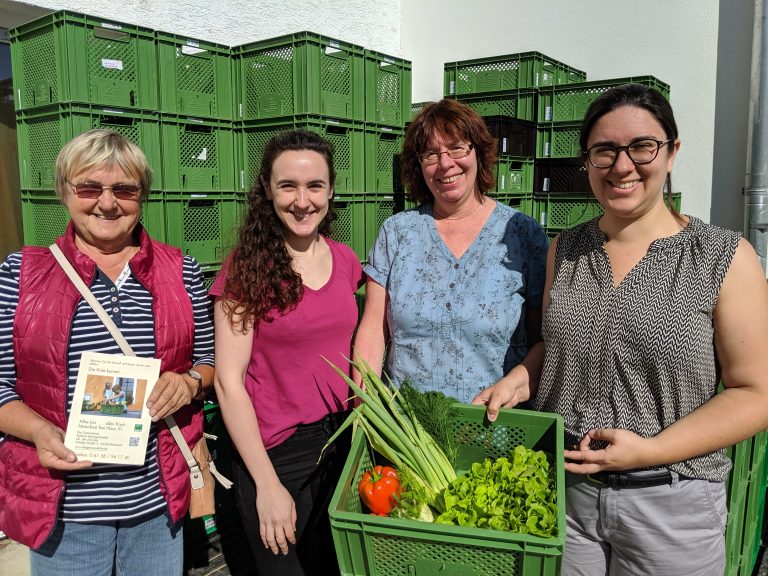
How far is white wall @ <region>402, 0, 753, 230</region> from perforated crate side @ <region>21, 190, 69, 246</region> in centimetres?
604

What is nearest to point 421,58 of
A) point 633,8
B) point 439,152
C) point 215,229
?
point 633,8

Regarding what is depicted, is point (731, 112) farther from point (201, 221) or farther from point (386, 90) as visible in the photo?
point (201, 221)

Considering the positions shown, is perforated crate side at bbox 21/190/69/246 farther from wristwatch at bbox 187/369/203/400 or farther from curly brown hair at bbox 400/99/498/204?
curly brown hair at bbox 400/99/498/204

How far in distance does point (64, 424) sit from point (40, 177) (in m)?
2.73

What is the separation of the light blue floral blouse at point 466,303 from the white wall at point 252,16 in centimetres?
417

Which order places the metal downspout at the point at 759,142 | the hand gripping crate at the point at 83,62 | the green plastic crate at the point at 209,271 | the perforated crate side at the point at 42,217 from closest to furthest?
1. the hand gripping crate at the point at 83,62
2. the perforated crate side at the point at 42,217
3. the green plastic crate at the point at 209,271
4. the metal downspout at the point at 759,142

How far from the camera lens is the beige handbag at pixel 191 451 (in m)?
1.81

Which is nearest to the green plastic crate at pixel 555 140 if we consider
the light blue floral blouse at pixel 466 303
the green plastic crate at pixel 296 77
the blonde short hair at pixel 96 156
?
the green plastic crate at pixel 296 77

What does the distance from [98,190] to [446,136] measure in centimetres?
112

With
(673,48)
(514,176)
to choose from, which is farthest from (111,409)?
(673,48)

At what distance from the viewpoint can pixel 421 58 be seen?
8.97m

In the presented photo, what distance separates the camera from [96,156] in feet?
6.07

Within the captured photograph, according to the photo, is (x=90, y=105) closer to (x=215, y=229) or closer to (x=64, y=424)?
(x=215, y=229)

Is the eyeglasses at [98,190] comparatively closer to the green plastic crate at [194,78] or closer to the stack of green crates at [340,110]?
the stack of green crates at [340,110]
